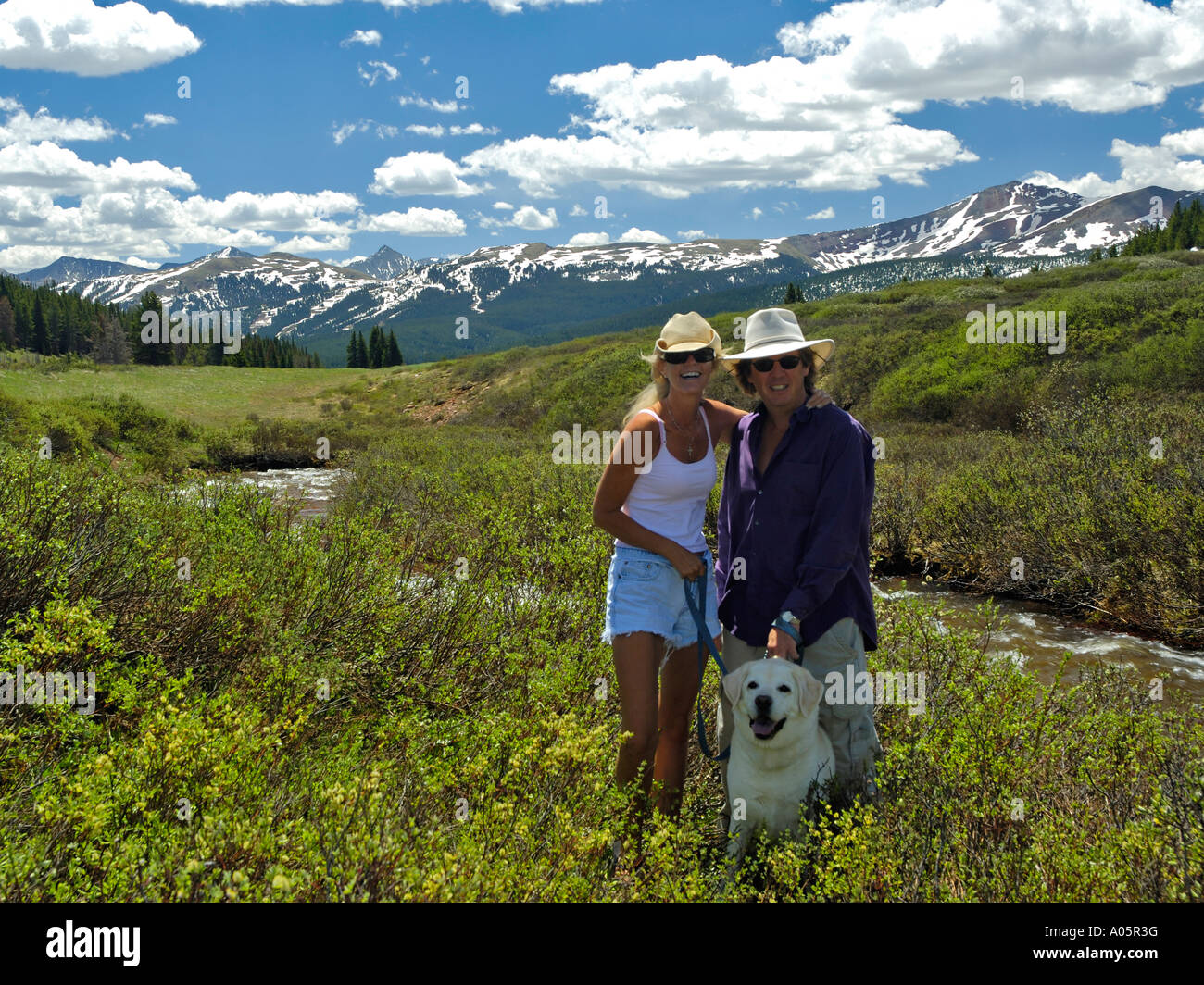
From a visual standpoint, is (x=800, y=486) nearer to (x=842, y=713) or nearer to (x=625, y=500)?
(x=625, y=500)

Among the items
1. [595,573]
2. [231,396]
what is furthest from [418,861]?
[231,396]

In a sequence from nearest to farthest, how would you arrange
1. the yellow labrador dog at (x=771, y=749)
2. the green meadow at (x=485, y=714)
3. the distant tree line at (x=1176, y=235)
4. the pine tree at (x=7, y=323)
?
the green meadow at (x=485, y=714) → the yellow labrador dog at (x=771, y=749) → the distant tree line at (x=1176, y=235) → the pine tree at (x=7, y=323)

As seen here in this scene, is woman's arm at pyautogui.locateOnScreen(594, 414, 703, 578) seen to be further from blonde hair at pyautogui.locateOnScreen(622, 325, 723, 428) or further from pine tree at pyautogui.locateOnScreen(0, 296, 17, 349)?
pine tree at pyautogui.locateOnScreen(0, 296, 17, 349)

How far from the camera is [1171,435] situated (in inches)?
426

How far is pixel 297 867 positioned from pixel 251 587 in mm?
3013

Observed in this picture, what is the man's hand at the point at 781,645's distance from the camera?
3027 millimetres

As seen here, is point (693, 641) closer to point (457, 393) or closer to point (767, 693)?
point (767, 693)

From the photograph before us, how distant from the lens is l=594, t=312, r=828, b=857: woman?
132 inches

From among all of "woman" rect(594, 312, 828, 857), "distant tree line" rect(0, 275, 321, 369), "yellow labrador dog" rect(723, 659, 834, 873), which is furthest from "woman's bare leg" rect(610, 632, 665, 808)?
"distant tree line" rect(0, 275, 321, 369)

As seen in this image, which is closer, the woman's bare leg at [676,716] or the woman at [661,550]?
the woman at [661,550]

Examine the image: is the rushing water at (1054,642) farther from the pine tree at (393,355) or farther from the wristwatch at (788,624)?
the pine tree at (393,355)

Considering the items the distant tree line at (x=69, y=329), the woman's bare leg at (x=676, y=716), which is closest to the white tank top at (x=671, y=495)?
the woman's bare leg at (x=676, y=716)

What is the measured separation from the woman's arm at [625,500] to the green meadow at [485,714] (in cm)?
83

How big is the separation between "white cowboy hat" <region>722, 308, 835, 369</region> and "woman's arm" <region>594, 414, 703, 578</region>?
1.69 ft
